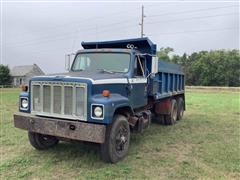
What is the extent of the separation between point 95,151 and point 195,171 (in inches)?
91.2

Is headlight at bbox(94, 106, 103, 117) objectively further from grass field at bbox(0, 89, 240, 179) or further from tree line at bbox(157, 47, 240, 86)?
tree line at bbox(157, 47, 240, 86)

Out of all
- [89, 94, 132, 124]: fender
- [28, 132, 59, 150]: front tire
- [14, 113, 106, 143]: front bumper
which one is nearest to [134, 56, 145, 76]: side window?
[89, 94, 132, 124]: fender

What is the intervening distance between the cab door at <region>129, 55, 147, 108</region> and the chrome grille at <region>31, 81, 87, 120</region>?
1599 millimetres

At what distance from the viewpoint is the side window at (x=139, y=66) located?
6809 mm

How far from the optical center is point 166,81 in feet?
31.0

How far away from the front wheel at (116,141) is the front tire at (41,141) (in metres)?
1.56

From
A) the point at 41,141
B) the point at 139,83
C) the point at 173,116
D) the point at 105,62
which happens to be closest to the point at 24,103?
the point at 41,141

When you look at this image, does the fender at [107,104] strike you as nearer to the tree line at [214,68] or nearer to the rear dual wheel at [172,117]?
the rear dual wheel at [172,117]

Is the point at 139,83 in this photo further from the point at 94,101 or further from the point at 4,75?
the point at 4,75

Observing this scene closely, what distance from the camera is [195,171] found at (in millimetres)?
5258

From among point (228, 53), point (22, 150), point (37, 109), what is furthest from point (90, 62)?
point (228, 53)

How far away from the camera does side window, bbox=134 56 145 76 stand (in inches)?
268

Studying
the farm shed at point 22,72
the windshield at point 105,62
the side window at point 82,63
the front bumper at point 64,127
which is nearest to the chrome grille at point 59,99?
the front bumper at point 64,127

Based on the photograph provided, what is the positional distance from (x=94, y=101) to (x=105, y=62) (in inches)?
75.6
